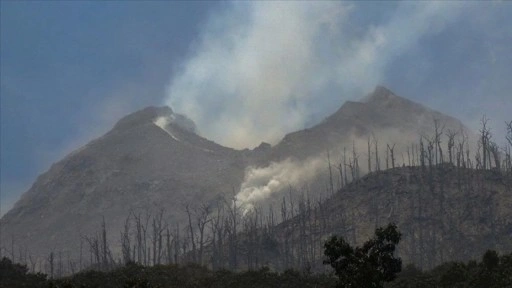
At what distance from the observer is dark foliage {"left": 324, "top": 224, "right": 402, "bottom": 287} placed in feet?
74.6

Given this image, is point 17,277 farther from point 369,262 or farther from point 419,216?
point 419,216

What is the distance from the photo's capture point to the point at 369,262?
75.9 feet

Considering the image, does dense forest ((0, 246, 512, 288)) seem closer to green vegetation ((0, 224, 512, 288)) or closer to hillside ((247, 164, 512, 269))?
green vegetation ((0, 224, 512, 288))

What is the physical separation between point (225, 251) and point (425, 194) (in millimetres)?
41095

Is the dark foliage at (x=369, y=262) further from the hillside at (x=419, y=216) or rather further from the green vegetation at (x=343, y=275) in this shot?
the hillside at (x=419, y=216)

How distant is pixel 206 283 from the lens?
52.1 metres

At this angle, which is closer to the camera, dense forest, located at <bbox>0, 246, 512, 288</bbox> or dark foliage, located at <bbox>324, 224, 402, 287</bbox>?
dark foliage, located at <bbox>324, 224, 402, 287</bbox>

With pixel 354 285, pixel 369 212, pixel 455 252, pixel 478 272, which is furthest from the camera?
pixel 369 212

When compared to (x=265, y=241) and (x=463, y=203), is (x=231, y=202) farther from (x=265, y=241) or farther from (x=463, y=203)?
(x=463, y=203)

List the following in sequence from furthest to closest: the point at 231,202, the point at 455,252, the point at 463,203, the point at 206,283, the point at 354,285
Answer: the point at 231,202 < the point at 463,203 < the point at 455,252 < the point at 206,283 < the point at 354,285

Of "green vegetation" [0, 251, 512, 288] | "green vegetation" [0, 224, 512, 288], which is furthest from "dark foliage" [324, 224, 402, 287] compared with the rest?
"green vegetation" [0, 251, 512, 288]

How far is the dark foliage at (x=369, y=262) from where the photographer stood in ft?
74.6

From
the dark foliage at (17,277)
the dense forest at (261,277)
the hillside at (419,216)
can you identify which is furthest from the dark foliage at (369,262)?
the hillside at (419,216)

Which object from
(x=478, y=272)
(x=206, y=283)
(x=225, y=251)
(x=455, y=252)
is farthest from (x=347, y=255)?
(x=225, y=251)
